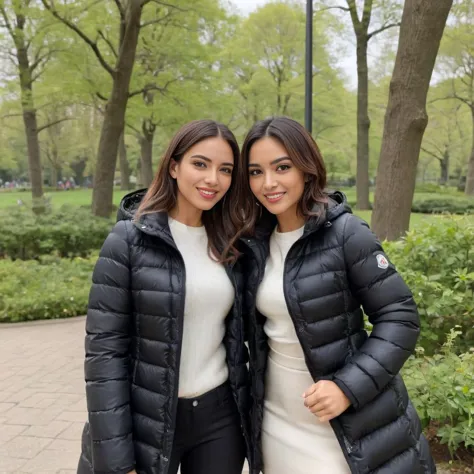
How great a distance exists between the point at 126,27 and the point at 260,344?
39.7 feet

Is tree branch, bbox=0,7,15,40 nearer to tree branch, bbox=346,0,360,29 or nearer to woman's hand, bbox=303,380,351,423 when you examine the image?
tree branch, bbox=346,0,360,29

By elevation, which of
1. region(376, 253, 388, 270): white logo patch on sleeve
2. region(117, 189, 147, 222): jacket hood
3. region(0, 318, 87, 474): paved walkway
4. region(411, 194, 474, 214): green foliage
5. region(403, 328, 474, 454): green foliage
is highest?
region(117, 189, 147, 222): jacket hood

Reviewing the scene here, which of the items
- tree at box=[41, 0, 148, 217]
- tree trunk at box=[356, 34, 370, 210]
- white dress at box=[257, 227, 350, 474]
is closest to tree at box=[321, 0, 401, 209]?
tree trunk at box=[356, 34, 370, 210]

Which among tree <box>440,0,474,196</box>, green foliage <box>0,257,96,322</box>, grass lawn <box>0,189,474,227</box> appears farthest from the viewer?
tree <box>440,0,474,196</box>

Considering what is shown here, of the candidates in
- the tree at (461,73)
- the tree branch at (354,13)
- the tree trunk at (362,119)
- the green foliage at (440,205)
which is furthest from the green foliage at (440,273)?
the tree at (461,73)

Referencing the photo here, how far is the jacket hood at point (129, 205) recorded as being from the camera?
193cm

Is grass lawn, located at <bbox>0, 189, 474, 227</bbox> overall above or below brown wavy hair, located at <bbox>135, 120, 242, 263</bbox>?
below

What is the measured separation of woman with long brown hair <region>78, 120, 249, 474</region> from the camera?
5.76 ft

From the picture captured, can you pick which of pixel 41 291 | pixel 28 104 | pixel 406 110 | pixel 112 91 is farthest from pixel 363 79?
pixel 41 291

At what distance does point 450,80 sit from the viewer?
27500 mm

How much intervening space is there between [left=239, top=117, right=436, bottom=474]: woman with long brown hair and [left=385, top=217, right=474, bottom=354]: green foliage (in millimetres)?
2041

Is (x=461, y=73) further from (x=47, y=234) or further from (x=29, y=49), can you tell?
(x=47, y=234)

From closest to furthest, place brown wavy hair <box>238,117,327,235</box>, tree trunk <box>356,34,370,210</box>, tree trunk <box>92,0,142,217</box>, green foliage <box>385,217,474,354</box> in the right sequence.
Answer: brown wavy hair <box>238,117,327,235</box>, green foliage <box>385,217,474,354</box>, tree trunk <box>92,0,142,217</box>, tree trunk <box>356,34,370,210</box>

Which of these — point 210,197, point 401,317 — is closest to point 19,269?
point 210,197
